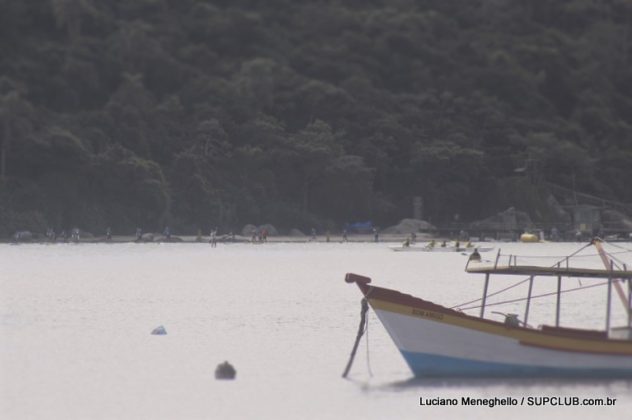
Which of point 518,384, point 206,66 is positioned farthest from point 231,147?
point 518,384

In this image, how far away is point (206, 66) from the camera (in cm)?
17600

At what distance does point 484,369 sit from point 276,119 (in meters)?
125

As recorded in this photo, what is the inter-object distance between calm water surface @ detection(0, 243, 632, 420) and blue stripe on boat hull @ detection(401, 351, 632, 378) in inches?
10.3

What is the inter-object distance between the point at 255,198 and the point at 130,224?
13.5 meters

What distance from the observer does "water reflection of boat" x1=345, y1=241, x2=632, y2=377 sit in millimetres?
40375

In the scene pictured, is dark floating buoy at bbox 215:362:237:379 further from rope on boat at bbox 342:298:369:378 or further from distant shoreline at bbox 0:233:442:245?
distant shoreline at bbox 0:233:442:245

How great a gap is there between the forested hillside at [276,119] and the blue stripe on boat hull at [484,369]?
107m

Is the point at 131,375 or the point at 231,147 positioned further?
the point at 231,147

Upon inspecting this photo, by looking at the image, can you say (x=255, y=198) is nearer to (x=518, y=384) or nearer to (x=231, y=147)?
(x=231, y=147)

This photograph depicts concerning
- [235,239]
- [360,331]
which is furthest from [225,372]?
[235,239]

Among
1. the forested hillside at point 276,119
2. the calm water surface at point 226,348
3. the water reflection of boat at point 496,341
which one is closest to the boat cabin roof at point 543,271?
the water reflection of boat at point 496,341

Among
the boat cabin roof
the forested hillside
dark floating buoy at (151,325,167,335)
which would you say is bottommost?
dark floating buoy at (151,325,167,335)

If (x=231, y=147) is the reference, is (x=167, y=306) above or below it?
below

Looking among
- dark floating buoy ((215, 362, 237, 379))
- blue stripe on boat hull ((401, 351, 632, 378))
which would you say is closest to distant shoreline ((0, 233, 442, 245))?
dark floating buoy ((215, 362, 237, 379))
